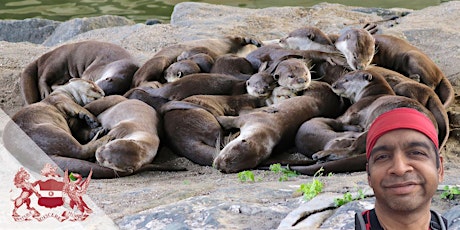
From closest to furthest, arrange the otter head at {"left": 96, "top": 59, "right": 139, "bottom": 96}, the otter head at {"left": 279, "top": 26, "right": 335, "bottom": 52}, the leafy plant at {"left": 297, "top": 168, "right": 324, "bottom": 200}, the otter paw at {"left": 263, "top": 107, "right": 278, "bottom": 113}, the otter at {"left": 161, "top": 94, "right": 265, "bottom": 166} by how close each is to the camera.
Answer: the leafy plant at {"left": 297, "top": 168, "right": 324, "bottom": 200} < the otter at {"left": 161, "top": 94, "right": 265, "bottom": 166} < the otter paw at {"left": 263, "top": 107, "right": 278, "bottom": 113} < the otter head at {"left": 96, "top": 59, "right": 139, "bottom": 96} < the otter head at {"left": 279, "top": 26, "right": 335, "bottom": 52}

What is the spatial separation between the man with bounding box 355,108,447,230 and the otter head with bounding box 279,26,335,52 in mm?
4499

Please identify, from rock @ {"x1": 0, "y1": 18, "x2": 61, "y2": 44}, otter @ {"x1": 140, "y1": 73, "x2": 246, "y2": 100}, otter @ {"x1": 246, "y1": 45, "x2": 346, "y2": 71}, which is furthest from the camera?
rock @ {"x1": 0, "y1": 18, "x2": 61, "y2": 44}

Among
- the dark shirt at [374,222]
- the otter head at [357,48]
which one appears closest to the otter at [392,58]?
the otter head at [357,48]

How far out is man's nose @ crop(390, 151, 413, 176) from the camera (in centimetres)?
181

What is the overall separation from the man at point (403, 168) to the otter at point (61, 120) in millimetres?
3400

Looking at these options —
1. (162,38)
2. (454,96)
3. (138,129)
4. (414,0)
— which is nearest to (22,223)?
(138,129)

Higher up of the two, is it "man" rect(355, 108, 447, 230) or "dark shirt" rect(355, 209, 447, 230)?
"man" rect(355, 108, 447, 230)

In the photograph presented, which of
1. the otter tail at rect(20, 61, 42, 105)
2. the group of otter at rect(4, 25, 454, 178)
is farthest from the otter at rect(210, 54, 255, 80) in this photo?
the otter tail at rect(20, 61, 42, 105)

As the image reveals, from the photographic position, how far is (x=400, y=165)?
1812 millimetres

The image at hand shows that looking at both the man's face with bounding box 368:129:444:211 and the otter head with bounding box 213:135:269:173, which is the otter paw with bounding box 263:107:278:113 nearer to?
the otter head with bounding box 213:135:269:173

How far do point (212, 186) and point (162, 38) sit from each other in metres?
4.66

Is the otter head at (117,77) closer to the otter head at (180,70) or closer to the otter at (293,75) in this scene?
the otter head at (180,70)

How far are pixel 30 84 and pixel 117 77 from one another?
0.90 m

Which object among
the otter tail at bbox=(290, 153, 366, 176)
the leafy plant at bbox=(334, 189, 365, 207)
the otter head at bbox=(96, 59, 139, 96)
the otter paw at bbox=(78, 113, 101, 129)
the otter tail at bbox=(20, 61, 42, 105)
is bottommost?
the otter tail at bbox=(20, 61, 42, 105)
